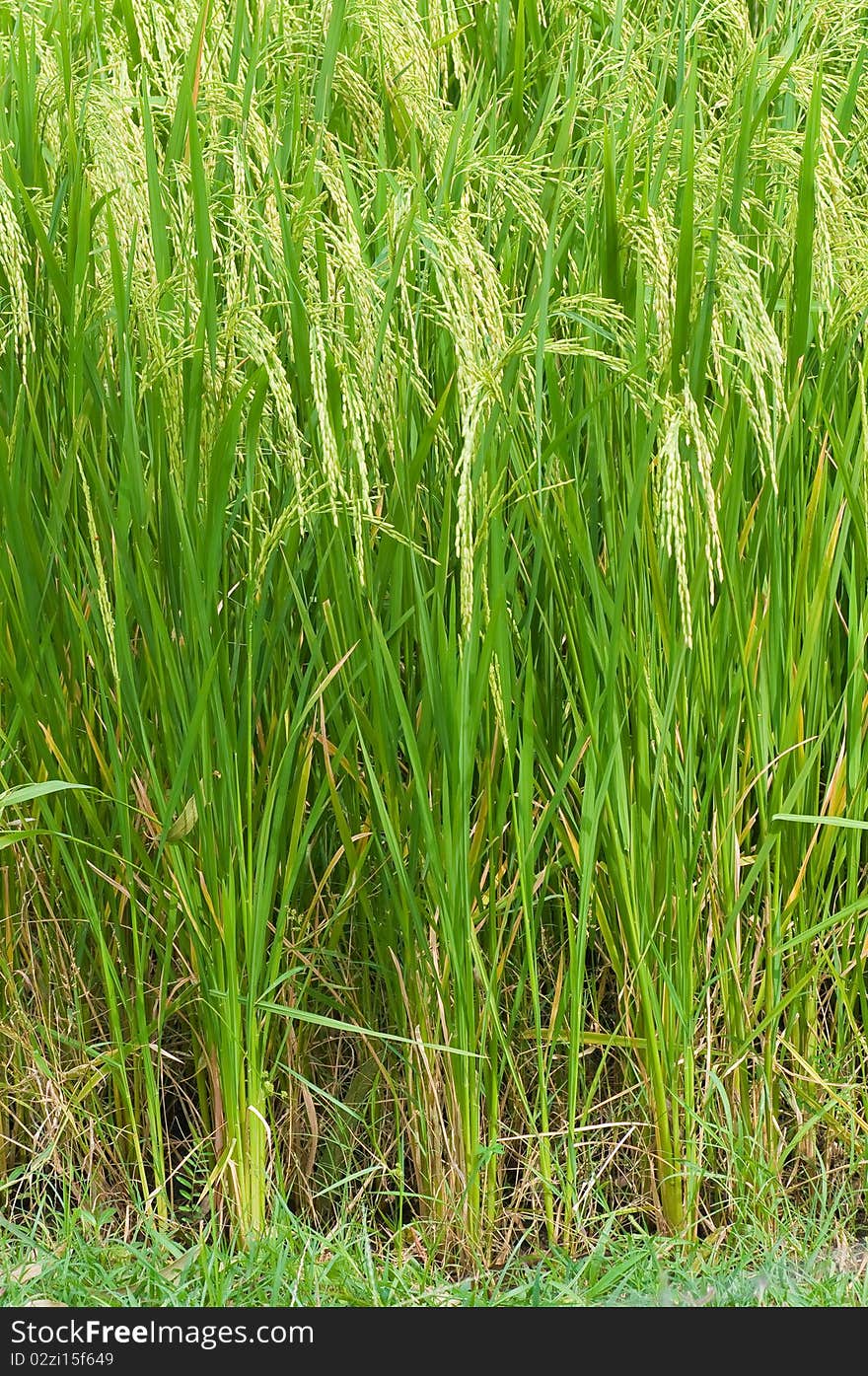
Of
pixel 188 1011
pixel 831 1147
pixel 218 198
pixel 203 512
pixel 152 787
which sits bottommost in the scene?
pixel 831 1147

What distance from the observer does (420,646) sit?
1.64 m

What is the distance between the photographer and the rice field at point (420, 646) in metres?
1.62

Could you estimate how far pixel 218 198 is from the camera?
1.80 m

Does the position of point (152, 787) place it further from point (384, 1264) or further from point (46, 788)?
point (384, 1264)

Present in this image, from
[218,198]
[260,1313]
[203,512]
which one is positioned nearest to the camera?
[260,1313]

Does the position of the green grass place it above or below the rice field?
below

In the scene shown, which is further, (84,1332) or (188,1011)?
(188,1011)

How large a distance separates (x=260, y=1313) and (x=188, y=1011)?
483mm

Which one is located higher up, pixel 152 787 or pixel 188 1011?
pixel 152 787

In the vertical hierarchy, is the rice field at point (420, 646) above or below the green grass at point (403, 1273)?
above

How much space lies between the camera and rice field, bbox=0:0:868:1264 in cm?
162

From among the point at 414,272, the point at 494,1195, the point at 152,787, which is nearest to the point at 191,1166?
the point at 494,1195

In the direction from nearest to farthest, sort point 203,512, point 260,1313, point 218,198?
point 260,1313
point 203,512
point 218,198

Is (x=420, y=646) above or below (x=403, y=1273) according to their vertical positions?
above
